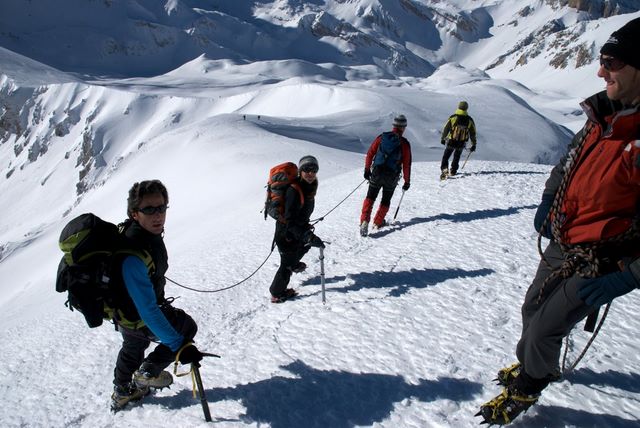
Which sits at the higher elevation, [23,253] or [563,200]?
[563,200]

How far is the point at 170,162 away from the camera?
75.1ft

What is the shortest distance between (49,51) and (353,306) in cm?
15191

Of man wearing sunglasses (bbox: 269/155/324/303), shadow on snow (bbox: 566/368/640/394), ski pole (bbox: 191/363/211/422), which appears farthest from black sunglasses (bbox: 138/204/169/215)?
shadow on snow (bbox: 566/368/640/394)

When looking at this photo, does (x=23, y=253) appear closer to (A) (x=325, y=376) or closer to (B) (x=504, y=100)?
(A) (x=325, y=376)

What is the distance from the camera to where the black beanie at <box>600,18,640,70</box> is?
2.36m

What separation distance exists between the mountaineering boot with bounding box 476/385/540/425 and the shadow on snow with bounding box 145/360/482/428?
17.4 inches

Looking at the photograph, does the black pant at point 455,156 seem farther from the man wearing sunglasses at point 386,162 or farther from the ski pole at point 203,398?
the ski pole at point 203,398

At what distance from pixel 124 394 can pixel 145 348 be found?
0.48 metres

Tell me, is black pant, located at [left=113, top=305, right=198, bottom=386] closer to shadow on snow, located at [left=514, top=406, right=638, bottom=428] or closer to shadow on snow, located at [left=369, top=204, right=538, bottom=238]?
shadow on snow, located at [left=514, top=406, right=638, bottom=428]

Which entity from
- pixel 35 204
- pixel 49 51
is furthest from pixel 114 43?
pixel 35 204

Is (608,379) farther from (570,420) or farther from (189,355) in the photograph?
(189,355)

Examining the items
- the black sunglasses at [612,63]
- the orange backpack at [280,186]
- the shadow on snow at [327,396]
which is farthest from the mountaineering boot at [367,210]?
the black sunglasses at [612,63]

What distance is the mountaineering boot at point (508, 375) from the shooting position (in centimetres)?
331

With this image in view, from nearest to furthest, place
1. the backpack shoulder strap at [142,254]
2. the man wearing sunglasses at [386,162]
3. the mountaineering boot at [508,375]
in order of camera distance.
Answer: the backpack shoulder strap at [142,254], the mountaineering boot at [508,375], the man wearing sunglasses at [386,162]
